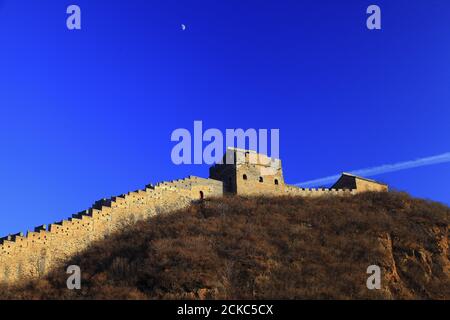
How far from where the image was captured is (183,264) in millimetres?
25438

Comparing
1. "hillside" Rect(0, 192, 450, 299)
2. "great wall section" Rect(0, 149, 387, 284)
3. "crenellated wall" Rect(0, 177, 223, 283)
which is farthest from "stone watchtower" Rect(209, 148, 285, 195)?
"hillside" Rect(0, 192, 450, 299)

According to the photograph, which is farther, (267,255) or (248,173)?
(248,173)

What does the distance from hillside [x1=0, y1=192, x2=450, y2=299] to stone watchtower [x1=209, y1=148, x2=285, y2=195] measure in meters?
2.00

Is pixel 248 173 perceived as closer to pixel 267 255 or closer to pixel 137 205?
pixel 137 205

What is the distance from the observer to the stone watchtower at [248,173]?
1489 inches

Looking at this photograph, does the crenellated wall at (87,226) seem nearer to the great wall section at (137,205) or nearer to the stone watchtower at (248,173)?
the great wall section at (137,205)

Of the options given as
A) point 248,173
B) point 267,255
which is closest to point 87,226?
point 267,255

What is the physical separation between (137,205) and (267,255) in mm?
9201

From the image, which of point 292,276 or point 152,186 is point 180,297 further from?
point 152,186

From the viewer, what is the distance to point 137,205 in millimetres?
32594
